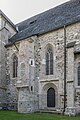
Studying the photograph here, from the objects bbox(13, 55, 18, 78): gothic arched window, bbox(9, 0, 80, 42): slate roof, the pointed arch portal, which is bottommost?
the pointed arch portal

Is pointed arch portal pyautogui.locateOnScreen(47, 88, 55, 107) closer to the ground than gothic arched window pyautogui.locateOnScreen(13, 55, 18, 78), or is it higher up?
closer to the ground

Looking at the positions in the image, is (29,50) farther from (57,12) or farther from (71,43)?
(57,12)

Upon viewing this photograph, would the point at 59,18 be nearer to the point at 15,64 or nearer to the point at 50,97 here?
the point at 15,64

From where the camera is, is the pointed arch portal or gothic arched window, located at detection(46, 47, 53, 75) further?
gothic arched window, located at detection(46, 47, 53, 75)

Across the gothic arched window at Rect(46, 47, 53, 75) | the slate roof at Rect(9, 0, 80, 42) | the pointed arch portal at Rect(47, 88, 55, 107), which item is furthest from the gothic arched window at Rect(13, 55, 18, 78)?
the pointed arch portal at Rect(47, 88, 55, 107)

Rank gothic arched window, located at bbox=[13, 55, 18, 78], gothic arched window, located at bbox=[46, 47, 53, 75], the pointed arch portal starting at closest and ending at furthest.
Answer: the pointed arch portal
gothic arched window, located at bbox=[46, 47, 53, 75]
gothic arched window, located at bbox=[13, 55, 18, 78]

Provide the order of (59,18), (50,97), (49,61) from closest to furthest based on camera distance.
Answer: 1. (50,97)
2. (49,61)
3. (59,18)

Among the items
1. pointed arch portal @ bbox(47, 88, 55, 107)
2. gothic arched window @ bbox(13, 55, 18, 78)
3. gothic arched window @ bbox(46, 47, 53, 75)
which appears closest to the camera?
pointed arch portal @ bbox(47, 88, 55, 107)

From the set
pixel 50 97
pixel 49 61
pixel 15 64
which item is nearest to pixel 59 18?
pixel 49 61

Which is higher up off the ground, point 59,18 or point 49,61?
point 59,18

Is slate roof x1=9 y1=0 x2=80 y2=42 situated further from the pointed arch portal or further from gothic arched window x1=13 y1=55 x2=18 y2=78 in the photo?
the pointed arch portal

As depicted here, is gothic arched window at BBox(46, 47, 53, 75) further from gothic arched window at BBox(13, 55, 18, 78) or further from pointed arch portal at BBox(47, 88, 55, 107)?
gothic arched window at BBox(13, 55, 18, 78)

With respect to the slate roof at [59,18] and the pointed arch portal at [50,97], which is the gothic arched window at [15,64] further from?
the pointed arch portal at [50,97]

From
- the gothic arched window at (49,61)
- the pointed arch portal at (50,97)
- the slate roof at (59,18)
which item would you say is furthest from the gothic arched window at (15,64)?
the pointed arch portal at (50,97)
